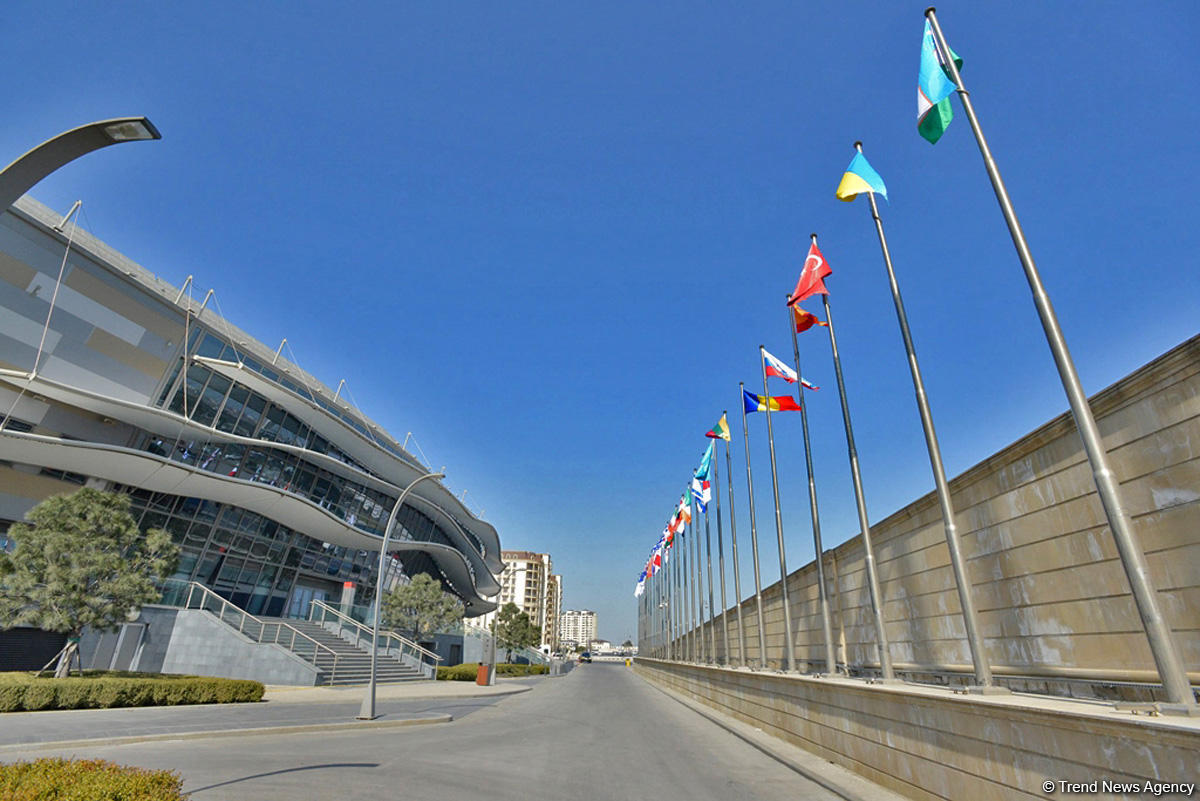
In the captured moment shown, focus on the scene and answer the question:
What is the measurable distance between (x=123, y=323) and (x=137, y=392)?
3.53 m

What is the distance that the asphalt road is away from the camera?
8.79 meters

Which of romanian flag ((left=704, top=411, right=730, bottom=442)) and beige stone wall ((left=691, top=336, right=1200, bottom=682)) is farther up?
romanian flag ((left=704, top=411, right=730, bottom=442))

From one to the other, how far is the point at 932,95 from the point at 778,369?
1063 centimetres

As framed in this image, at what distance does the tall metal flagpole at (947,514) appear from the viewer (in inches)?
318

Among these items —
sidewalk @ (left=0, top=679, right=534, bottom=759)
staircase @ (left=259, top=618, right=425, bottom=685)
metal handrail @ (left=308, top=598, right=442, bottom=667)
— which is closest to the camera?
sidewalk @ (left=0, top=679, right=534, bottom=759)

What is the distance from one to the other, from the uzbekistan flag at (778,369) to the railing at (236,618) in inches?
1044

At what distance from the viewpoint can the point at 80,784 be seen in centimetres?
509

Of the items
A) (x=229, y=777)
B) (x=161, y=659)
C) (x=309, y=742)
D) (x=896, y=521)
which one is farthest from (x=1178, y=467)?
(x=161, y=659)

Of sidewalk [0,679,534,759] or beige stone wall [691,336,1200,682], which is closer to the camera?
beige stone wall [691,336,1200,682]

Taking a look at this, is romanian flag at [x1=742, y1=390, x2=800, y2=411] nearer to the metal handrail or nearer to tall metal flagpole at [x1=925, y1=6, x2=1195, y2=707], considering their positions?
tall metal flagpole at [x1=925, y1=6, x2=1195, y2=707]

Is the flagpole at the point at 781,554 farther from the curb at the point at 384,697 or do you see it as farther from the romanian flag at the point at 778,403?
the curb at the point at 384,697

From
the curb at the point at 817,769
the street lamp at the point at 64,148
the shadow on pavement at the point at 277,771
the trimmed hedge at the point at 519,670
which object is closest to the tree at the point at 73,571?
the shadow on pavement at the point at 277,771

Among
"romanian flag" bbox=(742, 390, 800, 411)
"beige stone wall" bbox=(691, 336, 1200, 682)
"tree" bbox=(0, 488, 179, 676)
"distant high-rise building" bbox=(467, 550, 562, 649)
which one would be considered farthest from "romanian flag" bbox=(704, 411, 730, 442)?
"distant high-rise building" bbox=(467, 550, 562, 649)

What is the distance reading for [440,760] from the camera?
11484mm
